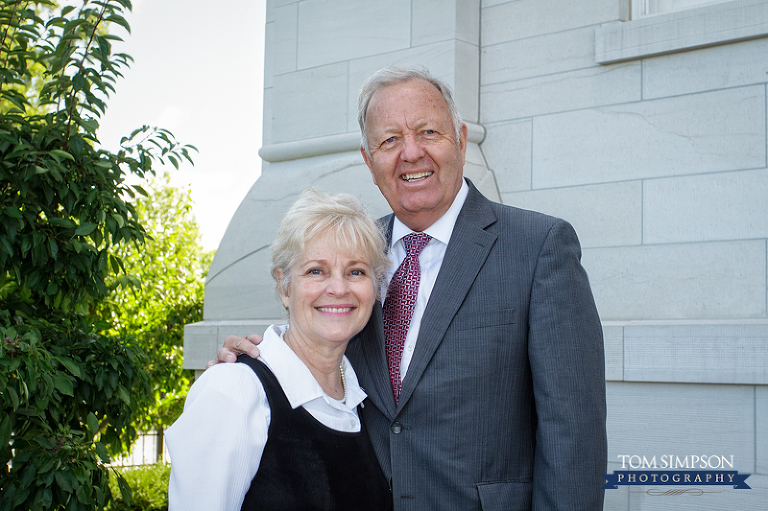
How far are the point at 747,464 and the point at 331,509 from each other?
83.5 inches

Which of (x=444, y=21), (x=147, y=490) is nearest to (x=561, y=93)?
(x=444, y=21)

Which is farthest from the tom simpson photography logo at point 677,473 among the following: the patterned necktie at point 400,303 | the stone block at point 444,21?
the stone block at point 444,21

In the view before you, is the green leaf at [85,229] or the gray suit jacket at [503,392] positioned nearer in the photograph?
the gray suit jacket at [503,392]

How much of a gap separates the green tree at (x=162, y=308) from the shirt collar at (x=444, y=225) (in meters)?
5.64

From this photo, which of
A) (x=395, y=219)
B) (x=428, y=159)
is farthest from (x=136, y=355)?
(x=428, y=159)

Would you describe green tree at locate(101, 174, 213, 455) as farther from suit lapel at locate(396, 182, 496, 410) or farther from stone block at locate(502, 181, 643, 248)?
suit lapel at locate(396, 182, 496, 410)

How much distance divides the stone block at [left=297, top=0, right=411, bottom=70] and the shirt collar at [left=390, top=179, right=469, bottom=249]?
6.86 ft

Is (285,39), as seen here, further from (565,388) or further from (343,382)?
(565,388)

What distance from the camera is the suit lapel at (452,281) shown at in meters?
2.24

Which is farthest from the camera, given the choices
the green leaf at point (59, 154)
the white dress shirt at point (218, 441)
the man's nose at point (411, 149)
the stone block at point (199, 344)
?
the stone block at point (199, 344)

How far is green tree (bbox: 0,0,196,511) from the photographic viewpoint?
3152 mm

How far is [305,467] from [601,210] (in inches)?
93.7

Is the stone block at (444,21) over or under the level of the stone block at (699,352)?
over

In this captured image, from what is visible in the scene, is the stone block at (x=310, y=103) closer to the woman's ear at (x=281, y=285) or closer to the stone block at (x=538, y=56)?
the stone block at (x=538, y=56)
